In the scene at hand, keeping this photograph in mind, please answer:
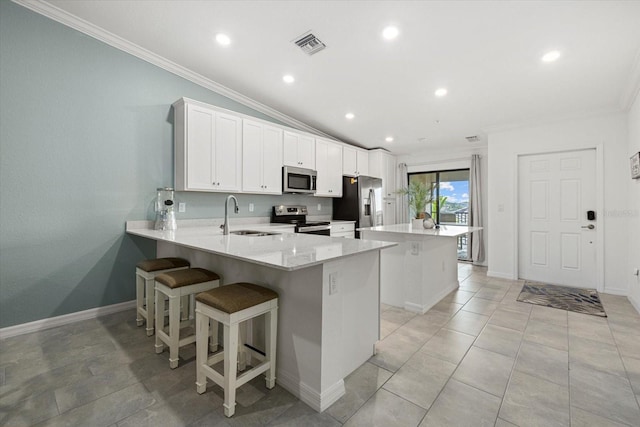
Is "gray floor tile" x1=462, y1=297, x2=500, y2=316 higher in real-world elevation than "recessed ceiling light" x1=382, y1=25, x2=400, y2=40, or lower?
Result: lower

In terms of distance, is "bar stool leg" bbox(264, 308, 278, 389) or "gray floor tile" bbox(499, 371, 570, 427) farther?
"bar stool leg" bbox(264, 308, 278, 389)

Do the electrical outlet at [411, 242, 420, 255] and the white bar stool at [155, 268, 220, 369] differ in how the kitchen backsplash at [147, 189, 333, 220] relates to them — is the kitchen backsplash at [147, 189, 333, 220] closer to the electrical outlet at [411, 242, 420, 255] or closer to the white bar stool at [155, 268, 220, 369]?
the white bar stool at [155, 268, 220, 369]

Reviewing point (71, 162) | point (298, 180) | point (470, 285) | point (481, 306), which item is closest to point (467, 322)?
point (481, 306)

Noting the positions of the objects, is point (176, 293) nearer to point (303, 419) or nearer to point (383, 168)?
point (303, 419)

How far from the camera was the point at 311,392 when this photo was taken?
1.59m

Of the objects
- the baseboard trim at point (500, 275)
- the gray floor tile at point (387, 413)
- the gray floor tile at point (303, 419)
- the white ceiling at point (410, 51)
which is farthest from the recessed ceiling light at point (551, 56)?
the gray floor tile at point (303, 419)

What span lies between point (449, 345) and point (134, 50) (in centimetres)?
442

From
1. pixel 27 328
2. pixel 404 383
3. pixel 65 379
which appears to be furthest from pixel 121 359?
pixel 404 383

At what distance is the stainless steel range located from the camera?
4.27 m

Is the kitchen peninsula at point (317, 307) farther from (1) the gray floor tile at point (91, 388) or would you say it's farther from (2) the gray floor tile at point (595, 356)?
(2) the gray floor tile at point (595, 356)

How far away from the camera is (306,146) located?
4.70m

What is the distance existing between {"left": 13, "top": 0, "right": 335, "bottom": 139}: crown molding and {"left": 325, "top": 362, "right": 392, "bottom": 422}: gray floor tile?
12.4 feet

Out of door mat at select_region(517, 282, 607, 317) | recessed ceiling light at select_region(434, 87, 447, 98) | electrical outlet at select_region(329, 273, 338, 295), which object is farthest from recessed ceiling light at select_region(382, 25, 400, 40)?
door mat at select_region(517, 282, 607, 317)

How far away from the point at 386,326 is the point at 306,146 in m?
3.16
